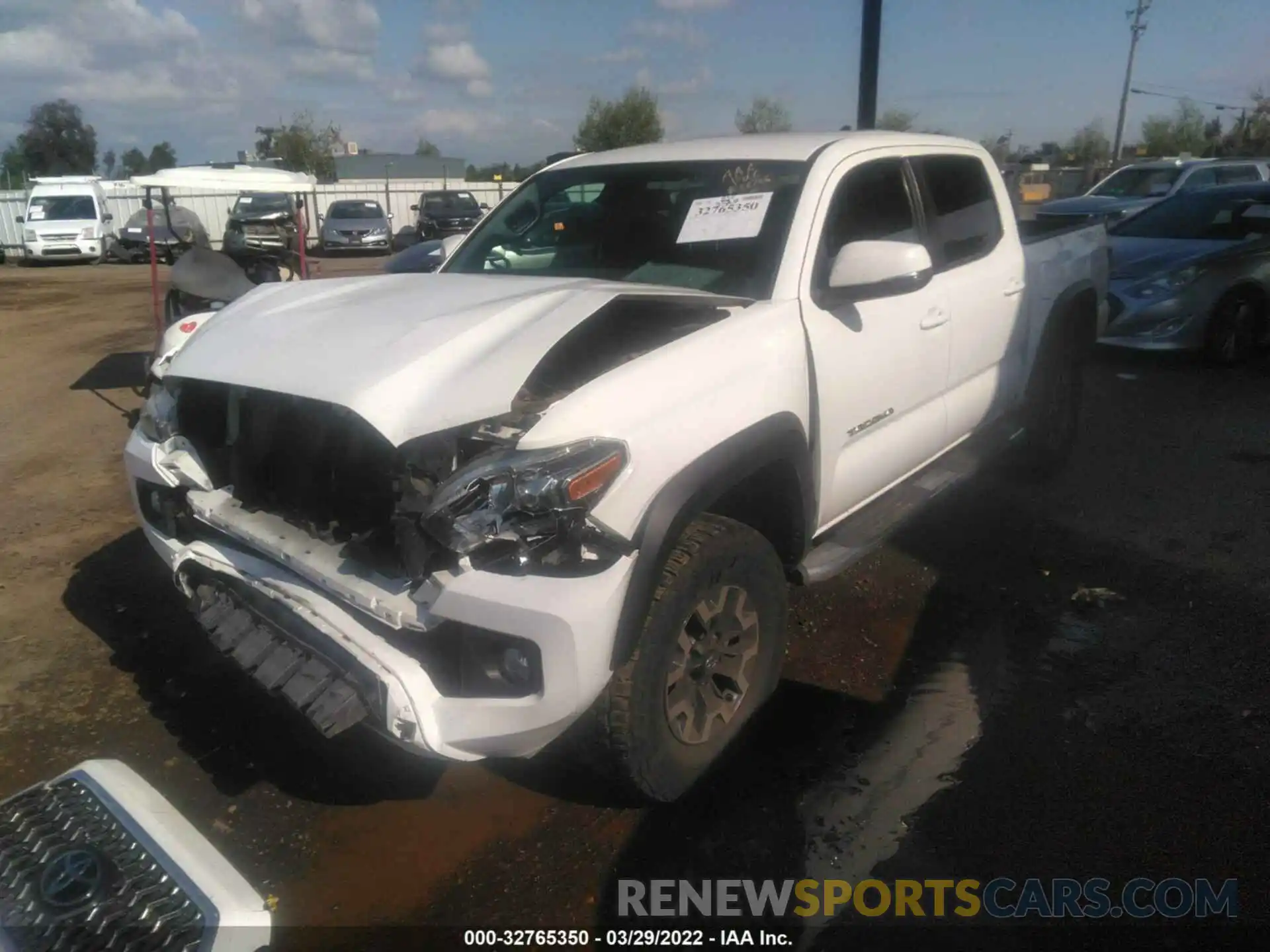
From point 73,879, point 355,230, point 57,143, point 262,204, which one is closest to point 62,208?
point 262,204

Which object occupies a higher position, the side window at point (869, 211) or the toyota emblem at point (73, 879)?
the side window at point (869, 211)

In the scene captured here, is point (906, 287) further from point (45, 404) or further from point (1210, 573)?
point (45, 404)

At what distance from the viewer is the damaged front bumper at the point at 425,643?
2.12 metres

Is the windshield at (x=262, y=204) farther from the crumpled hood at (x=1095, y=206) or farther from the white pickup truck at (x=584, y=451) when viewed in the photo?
the white pickup truck at (x=584, y=451)

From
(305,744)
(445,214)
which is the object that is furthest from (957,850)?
(445,214)

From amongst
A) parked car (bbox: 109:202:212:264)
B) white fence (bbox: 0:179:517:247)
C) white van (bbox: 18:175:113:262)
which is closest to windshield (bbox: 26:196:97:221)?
white van (bbox: 18:175:113:262)

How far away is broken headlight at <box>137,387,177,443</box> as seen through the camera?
2.98 metres

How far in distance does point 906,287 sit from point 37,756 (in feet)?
10.6

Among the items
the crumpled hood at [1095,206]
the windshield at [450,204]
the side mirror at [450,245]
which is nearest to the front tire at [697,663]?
the side mirror at [450,245]

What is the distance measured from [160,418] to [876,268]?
2329mm

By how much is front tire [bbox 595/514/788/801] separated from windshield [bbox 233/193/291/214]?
21.0 meters

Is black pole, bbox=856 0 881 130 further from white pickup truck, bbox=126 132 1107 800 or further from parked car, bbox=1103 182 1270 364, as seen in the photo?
white pickup truck, bbox=126 132 1107 800

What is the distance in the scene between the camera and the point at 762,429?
268 centimetres

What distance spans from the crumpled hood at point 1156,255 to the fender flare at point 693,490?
269 inches
